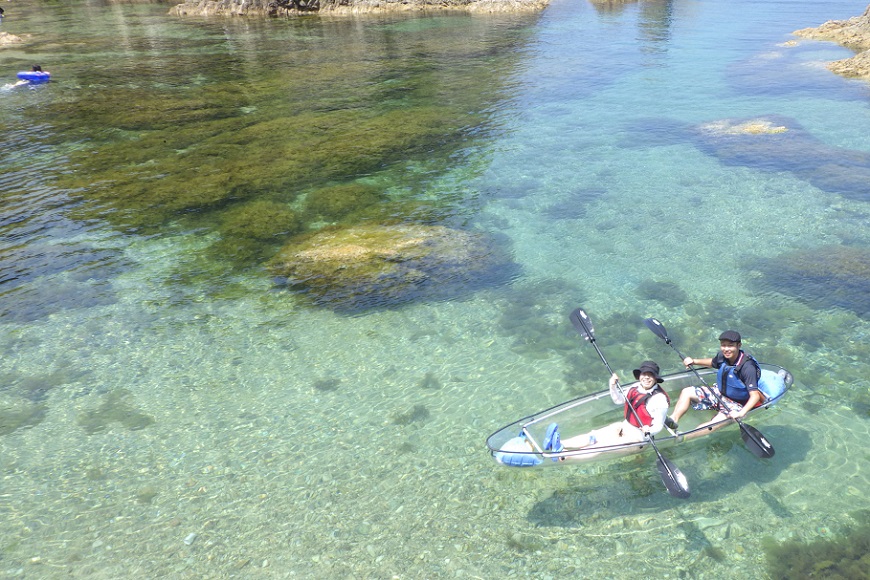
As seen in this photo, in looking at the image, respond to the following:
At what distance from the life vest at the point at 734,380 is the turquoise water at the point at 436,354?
1.98 ft

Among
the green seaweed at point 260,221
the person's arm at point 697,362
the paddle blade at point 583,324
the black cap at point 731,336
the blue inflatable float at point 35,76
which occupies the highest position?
the blue inflatable float at point 35,76

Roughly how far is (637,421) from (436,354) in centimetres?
415

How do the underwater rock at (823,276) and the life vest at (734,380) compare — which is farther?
the underwater rock at (823,276)

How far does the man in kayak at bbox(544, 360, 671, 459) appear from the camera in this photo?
357 inches

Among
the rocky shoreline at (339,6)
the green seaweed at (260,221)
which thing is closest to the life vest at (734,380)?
the green seaweed at (260,221)

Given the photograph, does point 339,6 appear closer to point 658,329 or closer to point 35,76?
point 35,76

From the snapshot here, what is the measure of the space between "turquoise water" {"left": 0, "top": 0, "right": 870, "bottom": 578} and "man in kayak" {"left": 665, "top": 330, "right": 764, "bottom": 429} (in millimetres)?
516

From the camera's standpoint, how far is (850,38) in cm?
3725

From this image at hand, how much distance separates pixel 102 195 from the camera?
18797 mm

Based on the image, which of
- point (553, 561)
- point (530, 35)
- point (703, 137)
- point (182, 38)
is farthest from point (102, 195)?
point (530, 35)

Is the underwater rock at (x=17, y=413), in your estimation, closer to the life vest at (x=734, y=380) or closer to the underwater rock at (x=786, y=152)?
the life vest at (x=734, y=380)

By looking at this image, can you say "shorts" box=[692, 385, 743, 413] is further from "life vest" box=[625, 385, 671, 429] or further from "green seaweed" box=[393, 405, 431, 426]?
"green seaweed" box=[393, 405, 431, 426]

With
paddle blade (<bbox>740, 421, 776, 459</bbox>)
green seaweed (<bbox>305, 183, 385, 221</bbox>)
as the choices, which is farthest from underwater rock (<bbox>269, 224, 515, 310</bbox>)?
paddle blade (<bbox>740, 421, 776, 459</bbox>)

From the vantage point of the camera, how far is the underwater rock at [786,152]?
1859 cm
